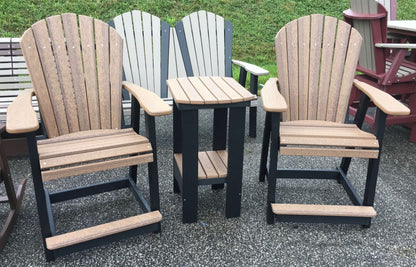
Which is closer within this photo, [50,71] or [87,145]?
[87,145]

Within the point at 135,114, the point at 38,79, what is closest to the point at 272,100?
the point at 135,114

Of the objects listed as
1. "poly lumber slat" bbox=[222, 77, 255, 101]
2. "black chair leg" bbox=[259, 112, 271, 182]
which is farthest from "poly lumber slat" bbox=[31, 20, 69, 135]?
"black chair leg" bbox=[259, 112, 271, 182]

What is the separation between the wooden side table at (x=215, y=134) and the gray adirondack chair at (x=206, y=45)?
39.7 inches

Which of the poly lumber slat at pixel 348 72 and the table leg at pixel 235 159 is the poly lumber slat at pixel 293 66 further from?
the table leg at pixel 235 159

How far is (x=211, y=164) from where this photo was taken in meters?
2.22

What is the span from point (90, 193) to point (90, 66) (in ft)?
2.58

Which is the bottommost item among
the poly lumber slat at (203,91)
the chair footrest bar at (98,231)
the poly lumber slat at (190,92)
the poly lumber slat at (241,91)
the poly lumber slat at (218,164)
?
the chair footrest bar at (98,231)

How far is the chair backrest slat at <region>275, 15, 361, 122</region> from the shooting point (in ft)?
7.86

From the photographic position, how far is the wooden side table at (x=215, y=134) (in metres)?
1.89

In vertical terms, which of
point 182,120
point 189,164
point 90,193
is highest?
point 182,120

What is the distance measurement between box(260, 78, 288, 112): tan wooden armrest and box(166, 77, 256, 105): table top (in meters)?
0.08

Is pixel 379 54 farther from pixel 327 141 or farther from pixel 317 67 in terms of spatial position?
pixel 327 141

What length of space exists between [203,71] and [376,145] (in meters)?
1.79

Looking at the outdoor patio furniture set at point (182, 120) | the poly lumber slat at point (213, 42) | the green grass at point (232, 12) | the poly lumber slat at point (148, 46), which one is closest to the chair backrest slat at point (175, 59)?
the poly lumber slat at point (148, 46)
